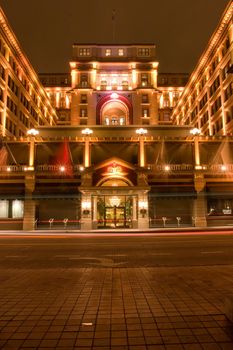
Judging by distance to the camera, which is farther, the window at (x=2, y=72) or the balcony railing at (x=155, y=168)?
the window at (x=2, y=72)

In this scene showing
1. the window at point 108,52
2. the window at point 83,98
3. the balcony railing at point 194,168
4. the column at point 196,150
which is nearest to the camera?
the balcony railing at point 194,168

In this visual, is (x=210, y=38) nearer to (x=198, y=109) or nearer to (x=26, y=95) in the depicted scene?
(x=198, y=109)

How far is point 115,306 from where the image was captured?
6.32 m

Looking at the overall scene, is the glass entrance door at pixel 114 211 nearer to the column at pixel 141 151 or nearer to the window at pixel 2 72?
the column at pixel 141 151

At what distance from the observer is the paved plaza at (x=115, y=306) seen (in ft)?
15.1

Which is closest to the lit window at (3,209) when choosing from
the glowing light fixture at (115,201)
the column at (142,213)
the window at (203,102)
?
the glowing light fixture at (115,201)

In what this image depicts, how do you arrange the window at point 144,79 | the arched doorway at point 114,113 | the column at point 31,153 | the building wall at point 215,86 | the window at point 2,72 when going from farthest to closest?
the window at point 144,79
the arched doorway at point 114,113
the building wall at point 215,86
the window at point 2,72
the column at point 31,153

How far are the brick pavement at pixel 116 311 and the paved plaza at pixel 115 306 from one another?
14mm

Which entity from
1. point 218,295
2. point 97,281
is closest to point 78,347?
point 218,295

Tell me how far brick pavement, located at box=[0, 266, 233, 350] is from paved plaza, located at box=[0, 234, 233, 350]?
14mm

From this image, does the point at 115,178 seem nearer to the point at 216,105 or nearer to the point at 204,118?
the point at 216,105

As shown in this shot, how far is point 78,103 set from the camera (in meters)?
75.8

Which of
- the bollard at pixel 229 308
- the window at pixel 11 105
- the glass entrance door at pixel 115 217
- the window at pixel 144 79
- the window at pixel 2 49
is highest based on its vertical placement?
the window at pixel 144 79

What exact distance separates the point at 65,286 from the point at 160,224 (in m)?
29.1
